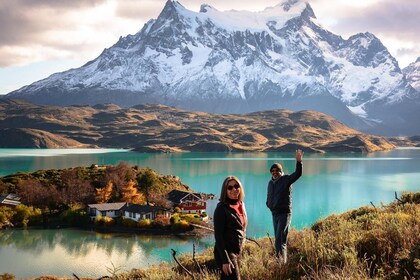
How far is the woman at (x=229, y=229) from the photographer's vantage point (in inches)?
273

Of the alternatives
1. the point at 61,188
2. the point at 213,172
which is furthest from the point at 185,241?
the point at 213,172

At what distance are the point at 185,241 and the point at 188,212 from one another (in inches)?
682

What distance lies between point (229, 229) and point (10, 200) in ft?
220

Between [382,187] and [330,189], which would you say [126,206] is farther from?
[382,187]

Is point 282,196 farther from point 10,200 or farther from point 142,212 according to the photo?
point 10,200

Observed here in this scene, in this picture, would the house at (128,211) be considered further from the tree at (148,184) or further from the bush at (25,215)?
the tree at (148,184)

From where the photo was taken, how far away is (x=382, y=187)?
91.6 metres

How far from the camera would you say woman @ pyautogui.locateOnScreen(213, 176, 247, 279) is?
22.8ft

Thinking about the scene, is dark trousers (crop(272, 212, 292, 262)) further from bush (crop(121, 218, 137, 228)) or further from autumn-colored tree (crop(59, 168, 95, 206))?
autumn-colored tree (crop(59, 168, 95, 206))

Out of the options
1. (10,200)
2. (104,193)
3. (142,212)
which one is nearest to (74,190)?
(104,193)

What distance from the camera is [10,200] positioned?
66.4 meters

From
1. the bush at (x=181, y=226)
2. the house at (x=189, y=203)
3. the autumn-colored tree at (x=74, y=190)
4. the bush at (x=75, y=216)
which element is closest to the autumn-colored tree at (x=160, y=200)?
the house at (x=189, y=203)

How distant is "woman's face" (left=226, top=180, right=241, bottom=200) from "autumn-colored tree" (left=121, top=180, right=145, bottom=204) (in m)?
66.3

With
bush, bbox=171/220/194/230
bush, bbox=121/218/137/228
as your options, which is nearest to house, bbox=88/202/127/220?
bush, bbox=121/218/137/228
